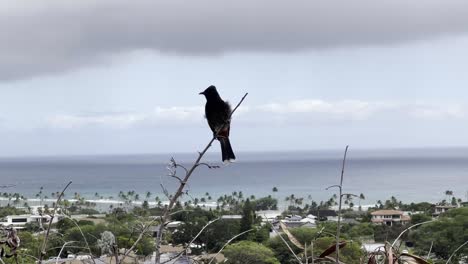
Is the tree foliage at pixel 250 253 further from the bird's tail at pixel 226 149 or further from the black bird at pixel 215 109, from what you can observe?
the bird's tail at pixel 226 149

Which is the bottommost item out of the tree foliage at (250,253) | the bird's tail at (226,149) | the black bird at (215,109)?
the tree foliage at (250,253)

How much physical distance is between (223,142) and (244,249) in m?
13.6

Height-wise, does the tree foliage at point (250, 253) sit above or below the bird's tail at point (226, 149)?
below

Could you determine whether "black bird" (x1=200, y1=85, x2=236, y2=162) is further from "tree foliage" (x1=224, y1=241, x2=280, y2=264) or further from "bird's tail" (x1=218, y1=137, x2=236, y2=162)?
"tree foliage" (x1=224, y1=241, x2=280, y2=264)

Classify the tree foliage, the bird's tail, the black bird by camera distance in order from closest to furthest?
the bird's tail → the black bird → the tree foliage

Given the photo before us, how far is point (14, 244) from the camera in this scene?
1350 millimetres

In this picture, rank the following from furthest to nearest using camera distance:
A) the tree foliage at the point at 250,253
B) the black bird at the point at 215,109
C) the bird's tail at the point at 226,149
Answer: the tree foliage at the point at 250,253
the black bird at the point at 215,109
the bird's tail at the point at 226,149

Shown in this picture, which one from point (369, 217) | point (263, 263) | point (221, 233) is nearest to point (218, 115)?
point (263, 263)

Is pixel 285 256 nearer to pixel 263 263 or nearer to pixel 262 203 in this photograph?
pixel 263 263

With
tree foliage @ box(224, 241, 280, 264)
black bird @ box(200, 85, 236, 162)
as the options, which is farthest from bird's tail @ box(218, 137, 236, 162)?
tree foliage @ box(224, 241, 280, 264)

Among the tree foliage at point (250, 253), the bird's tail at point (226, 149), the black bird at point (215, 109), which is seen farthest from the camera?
the tree foliage at point (250, 253)

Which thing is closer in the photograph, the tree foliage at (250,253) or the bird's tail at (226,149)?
the bird's tail at (226,149)

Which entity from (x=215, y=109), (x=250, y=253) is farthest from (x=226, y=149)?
(x=250, y=253)

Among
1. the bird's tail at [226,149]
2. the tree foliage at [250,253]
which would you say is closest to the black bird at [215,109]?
the bird's tail at [226,149]
